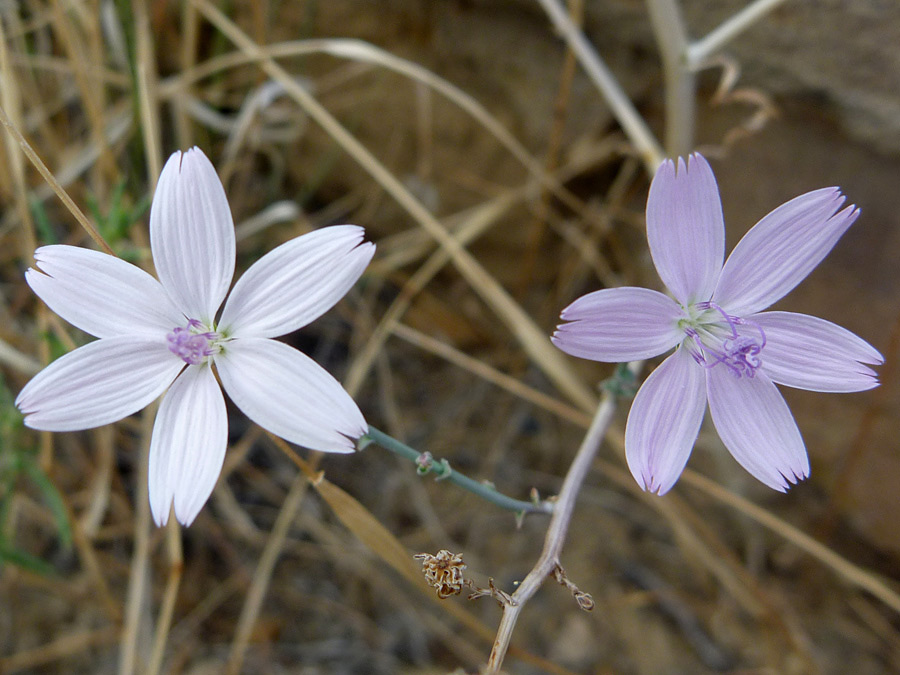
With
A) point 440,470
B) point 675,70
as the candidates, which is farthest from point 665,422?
point 675,70

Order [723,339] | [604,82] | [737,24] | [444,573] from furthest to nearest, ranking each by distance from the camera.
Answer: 1. [604,82]
2. [737,24]
3. [723,339]
4. [444,573]

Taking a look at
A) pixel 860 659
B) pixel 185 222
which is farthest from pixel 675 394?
pixel 860 659

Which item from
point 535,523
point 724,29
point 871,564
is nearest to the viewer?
point 724,29

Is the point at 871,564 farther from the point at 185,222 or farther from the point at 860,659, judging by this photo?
the point at 185,222

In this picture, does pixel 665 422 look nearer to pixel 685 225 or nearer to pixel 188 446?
pixel 685 225

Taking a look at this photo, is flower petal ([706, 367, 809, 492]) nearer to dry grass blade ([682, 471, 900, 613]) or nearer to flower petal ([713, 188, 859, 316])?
flower petal ([713, 188, 859, 316])

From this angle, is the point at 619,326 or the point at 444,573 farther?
the point at 619,326
